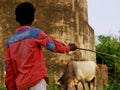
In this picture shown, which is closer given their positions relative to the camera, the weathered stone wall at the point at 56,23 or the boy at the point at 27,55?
the boy at the point at 27,55

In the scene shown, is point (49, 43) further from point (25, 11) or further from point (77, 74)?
point (77, 74)

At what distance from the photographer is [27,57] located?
4477 millimetres

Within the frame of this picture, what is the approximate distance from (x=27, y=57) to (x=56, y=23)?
9.56m

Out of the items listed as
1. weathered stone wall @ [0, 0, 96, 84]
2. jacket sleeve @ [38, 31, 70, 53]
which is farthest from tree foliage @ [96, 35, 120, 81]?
jacket sleeve @ [38, 31, 70, 53]

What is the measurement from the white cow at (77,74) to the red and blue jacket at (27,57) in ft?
29.2

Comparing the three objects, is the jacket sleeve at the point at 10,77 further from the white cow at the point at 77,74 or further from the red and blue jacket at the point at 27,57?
the white cow at the point at 77,74

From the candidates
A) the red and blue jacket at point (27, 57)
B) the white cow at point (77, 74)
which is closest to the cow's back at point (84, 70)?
the white cow at point (77, 74)

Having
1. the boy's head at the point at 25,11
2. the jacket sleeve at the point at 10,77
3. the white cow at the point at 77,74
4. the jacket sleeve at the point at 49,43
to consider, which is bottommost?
the white cow at the point at 77,74

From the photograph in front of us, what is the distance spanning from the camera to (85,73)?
542 inches

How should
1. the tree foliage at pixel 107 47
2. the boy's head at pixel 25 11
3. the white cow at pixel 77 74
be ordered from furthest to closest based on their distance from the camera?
the tree foliage at pixel 107 47, the white cow at pixel 77 74, the boy's head at pixel 25 11

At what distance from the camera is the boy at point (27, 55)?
14.5 feet

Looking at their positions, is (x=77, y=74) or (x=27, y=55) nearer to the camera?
(x=27, y=55)

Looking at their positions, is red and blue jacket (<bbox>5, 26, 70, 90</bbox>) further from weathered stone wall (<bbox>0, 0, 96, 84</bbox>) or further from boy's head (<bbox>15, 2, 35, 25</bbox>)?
weathered stone wall (<bbox>0, 0, 96, 84</bbox>)

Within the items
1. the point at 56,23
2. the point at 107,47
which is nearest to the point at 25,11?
the point at 56,23
